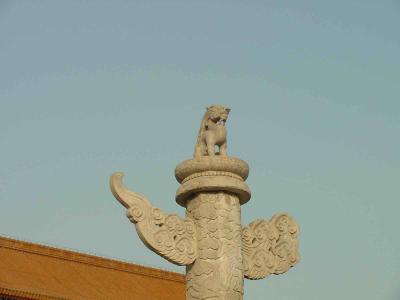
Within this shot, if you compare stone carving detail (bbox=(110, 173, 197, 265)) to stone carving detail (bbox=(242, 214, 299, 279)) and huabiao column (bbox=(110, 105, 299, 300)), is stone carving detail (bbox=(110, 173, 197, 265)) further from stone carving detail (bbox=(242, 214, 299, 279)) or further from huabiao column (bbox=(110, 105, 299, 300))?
stone carving detail (bbox=(242, 214, 299, 279))

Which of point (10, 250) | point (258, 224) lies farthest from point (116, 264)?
point (258, 224)

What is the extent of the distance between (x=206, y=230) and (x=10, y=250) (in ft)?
65.1

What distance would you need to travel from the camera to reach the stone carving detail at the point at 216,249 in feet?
24.2

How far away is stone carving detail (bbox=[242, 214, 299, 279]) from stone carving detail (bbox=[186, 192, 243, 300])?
237 millimetres

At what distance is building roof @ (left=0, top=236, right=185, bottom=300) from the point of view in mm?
25062

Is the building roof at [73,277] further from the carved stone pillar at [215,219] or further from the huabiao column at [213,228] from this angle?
the carved stone pillar at [215,219]

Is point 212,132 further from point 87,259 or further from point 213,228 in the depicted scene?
point 87,259

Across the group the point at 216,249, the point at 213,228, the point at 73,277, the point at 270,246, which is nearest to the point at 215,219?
the point at 213,228

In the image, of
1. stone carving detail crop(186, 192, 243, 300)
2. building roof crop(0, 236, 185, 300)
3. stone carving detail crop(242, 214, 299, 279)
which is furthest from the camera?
building roof crop(0, 236, 185, 300)

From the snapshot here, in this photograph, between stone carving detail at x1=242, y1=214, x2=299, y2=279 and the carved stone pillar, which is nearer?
the carved stone pillar

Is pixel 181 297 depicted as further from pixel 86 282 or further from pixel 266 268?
pixel 266 268

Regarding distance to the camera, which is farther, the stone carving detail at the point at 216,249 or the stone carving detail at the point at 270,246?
the stone carving detail at the point at 270,246

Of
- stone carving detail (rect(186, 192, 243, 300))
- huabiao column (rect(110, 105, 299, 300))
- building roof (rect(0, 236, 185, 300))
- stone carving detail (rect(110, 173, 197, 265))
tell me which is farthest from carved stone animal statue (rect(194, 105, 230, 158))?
building roof (rect(0, 236, 185, 300))

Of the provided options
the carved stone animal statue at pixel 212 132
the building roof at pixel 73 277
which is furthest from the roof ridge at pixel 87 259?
the carved stone animal statue at pixel 212 132
